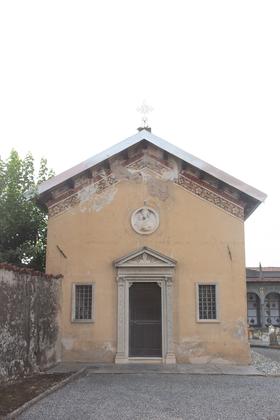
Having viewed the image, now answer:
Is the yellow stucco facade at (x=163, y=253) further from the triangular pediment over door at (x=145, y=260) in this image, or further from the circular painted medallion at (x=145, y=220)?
the triangular pediment over door at (x=145, y=260)

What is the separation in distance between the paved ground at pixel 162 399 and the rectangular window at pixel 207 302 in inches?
105

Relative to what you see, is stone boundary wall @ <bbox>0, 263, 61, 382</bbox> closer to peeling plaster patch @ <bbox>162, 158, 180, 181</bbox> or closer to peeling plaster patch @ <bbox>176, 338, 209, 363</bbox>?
peeling plaster patch @ <bbox>176, 338, 209, 363</bbox>

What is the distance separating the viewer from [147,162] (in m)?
15.7

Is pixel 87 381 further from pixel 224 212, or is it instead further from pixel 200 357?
pixel 224 212

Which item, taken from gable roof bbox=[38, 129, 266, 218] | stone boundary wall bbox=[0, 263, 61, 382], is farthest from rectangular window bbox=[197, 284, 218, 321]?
stone boundary wall bbox=[0, 263, 61, 382]

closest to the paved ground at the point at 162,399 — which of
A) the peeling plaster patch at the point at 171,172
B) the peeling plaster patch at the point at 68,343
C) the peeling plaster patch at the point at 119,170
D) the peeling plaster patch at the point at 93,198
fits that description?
the peeling plaster patch at the point at 68,343

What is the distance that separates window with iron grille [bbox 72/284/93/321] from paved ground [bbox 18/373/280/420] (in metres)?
2.89

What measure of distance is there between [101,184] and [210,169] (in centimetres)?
351

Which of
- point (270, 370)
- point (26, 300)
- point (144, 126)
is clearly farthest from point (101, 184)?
point (270, 370)

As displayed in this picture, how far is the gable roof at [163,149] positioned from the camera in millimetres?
14688

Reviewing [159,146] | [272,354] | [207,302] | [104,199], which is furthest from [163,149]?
[272,354]

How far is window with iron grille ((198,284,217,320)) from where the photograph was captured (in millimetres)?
14633

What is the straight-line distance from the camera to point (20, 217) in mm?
14938

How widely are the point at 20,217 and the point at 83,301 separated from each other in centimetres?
326
